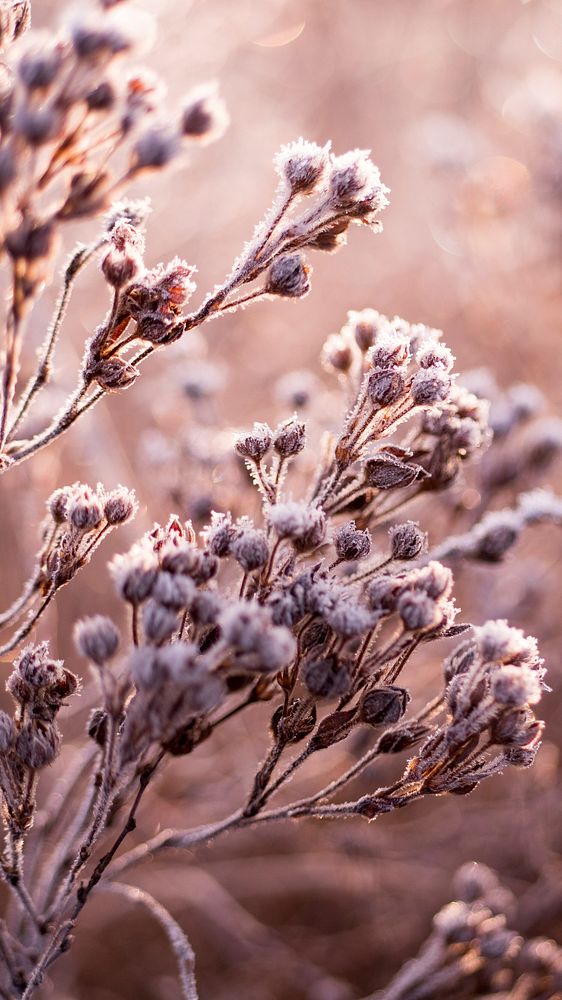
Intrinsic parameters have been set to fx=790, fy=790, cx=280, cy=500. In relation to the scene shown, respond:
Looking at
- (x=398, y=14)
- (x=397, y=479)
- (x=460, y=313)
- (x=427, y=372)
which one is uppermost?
(x=398, y=14)

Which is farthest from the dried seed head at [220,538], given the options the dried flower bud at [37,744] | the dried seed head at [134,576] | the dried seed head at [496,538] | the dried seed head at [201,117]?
the dried seed head at [496,538]

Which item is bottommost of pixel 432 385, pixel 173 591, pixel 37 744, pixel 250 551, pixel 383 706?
pixel 37 744

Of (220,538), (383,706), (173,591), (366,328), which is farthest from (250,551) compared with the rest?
(366,328)

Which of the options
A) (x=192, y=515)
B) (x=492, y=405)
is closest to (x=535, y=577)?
(x=492, y=405)

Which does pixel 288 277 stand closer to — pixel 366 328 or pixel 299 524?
pixel 366 328

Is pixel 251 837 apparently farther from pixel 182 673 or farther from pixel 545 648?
pixel 182 673

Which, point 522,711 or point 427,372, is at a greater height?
point 427,372

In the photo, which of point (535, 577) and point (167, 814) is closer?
point (167, 814)

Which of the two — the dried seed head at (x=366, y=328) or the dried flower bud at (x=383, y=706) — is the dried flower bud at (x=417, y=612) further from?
the dried seed head at (x=366, y=328)
